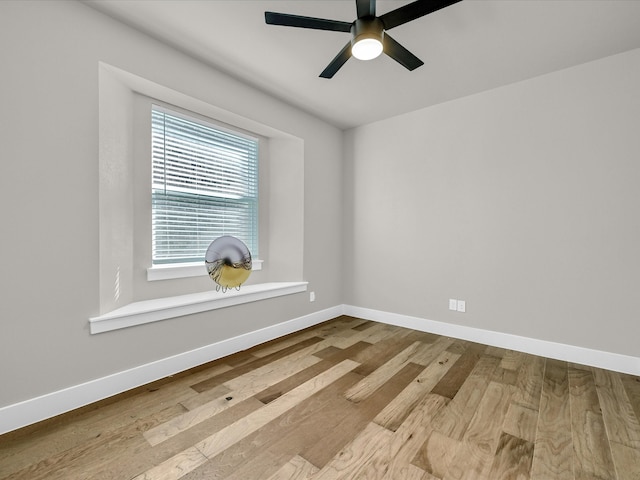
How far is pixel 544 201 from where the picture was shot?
2.73m

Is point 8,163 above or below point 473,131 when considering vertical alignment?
below

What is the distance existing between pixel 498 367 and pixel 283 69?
10.4ft

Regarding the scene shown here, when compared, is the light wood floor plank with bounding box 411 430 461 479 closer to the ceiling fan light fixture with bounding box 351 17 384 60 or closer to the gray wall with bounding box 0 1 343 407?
the gray wall with bounding box 0 1 343 407

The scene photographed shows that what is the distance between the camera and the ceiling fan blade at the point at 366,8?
1617 millimetres

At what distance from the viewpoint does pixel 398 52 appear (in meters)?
1.94

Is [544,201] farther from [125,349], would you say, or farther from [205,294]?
[125,349]

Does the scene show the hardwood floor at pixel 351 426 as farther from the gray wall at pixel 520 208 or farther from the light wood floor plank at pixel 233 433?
the gray wall at pixel 520 208

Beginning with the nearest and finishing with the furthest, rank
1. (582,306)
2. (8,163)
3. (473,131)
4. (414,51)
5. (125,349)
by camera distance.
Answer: (8,163) < (125,349) < (414,51) < (582,306) < (473,131)

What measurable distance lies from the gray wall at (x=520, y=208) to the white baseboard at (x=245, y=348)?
9cm

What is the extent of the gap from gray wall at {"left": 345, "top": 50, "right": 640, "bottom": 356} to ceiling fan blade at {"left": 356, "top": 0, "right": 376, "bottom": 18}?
1916mm

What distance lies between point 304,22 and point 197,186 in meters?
1.77

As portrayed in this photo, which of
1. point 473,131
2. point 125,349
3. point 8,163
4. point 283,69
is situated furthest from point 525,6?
point 125,349

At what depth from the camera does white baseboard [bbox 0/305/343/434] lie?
1673mm

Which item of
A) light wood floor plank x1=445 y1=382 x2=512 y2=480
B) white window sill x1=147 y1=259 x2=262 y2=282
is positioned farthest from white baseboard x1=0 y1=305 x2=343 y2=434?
light wood floor plank x1=445 y1=382 x2=512 y2=480
